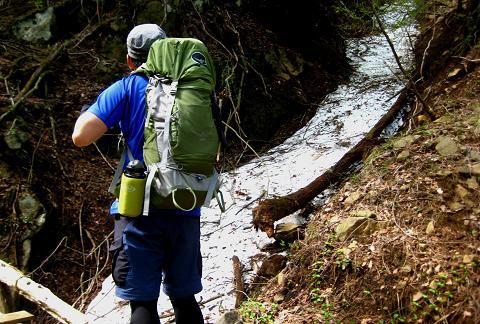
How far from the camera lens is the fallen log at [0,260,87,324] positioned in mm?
3025

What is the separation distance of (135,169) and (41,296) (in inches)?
59.4

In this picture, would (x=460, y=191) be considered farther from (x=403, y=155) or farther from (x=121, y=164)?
(x=121, y=164)

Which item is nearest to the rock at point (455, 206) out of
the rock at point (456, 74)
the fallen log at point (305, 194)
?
the fallen log at point (305, 194)

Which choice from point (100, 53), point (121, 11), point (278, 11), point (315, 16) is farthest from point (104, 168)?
point (315, 16)

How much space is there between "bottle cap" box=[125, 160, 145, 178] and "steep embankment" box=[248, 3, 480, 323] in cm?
152

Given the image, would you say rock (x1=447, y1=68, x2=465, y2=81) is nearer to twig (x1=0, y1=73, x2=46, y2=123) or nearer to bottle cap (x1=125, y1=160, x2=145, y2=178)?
bottle cap (x1=125, y1=160, x2=145, y2=178)

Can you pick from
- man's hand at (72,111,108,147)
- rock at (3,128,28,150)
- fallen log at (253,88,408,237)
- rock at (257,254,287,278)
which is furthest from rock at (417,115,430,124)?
rock at (3,128,28,150)

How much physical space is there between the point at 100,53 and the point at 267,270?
4.72 metres

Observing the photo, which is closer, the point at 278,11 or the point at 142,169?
the point at 142,169

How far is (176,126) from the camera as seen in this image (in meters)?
2.47

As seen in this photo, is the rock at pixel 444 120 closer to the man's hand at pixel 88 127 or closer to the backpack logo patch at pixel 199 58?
the backpack logo patch at pixel 199 58

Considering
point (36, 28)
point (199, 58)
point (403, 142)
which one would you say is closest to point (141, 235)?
point (199, 58)

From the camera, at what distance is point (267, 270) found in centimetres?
387

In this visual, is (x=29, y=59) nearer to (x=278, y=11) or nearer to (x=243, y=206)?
(x=243, y=206)
